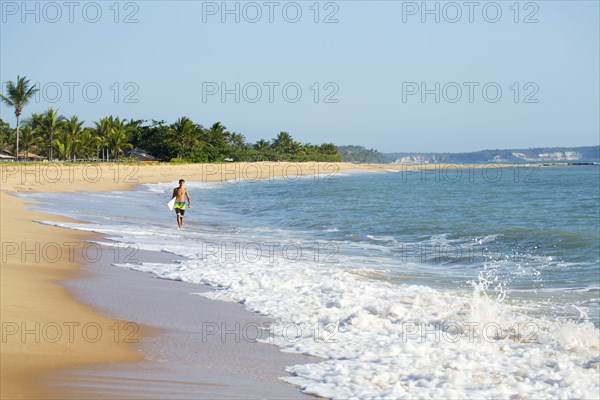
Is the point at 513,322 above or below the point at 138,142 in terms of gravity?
below

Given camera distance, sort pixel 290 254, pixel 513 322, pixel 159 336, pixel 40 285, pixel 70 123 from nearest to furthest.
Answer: pixel 159 336 < pixel 513 322 < pixel 40 285 < pixel 290 254 < pixel 70 123

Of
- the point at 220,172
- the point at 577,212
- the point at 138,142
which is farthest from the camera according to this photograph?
the point at 138,142

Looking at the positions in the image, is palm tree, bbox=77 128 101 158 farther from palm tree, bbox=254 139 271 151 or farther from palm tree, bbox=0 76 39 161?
palm tree, bbox=254 139 271 151

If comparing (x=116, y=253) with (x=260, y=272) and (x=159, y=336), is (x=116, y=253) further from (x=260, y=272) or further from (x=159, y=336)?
(x=159, y=336)

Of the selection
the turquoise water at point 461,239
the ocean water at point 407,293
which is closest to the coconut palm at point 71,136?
the turquoise water at point 461,239

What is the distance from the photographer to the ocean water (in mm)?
5664

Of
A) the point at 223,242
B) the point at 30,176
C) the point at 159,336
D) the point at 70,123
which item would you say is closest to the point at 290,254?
the point at 223,242

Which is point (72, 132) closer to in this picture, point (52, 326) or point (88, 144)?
point (88, 144)

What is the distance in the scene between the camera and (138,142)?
8775cm

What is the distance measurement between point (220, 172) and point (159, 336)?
73.8m

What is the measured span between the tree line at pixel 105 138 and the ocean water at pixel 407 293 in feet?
154

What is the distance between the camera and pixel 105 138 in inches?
3061

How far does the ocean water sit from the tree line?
46927 mm

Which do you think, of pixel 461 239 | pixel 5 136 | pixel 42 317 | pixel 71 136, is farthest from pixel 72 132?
pixel 42 317
